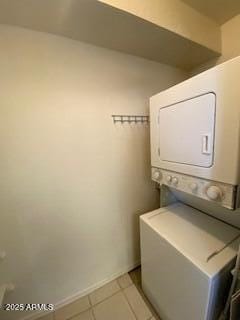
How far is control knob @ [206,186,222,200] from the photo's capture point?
3.02 ft

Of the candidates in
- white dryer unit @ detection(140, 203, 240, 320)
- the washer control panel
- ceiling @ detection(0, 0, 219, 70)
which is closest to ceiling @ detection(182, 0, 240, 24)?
ceiling @ detection(0, 0, 219, 70)

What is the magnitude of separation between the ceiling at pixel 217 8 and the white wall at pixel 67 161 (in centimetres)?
52

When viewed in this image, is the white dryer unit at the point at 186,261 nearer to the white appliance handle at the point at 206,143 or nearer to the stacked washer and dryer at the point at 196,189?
the stacked washer and dryer at the point at 196,189

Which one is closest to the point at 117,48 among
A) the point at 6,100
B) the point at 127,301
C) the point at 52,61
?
the point at 52,61

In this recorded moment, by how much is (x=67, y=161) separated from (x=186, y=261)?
109 centimetres

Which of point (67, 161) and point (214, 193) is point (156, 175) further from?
point (67, 161)

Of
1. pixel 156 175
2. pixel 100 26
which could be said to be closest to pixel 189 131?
pixel 156 175

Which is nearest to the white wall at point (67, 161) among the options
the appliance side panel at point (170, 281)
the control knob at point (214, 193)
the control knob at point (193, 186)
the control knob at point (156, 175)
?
the control knob at point (156, 175)

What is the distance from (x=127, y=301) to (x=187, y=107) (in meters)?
1.74

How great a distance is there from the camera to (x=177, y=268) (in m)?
1.05

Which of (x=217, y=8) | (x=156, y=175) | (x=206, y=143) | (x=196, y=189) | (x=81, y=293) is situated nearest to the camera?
(x=206, y=143)

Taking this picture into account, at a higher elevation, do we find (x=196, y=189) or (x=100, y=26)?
(x=100, y=26)

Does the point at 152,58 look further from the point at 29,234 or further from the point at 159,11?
the point at 29,234

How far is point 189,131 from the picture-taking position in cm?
102
